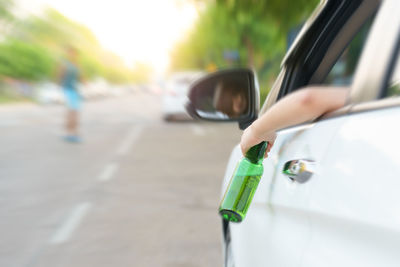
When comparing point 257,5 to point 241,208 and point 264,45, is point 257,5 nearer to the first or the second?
point 241,208

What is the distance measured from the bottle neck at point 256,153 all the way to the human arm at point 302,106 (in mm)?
126

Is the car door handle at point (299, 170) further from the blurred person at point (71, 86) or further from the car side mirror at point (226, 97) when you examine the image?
the blurred person at point (71, 86)

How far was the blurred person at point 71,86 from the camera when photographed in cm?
1148

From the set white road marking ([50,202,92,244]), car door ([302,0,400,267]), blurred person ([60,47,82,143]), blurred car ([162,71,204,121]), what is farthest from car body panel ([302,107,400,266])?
blurred car ([162,71,204,121])

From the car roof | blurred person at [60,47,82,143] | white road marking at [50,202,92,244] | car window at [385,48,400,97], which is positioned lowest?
white road marking at [50,202,92,244]

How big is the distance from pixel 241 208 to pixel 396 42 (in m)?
0.66

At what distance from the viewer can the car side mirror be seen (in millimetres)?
1782

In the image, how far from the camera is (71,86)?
1164 centimetres

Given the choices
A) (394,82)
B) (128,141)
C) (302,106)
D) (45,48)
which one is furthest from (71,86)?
(45,48)

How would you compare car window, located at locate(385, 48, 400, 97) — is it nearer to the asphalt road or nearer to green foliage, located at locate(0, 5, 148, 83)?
the asphalt road

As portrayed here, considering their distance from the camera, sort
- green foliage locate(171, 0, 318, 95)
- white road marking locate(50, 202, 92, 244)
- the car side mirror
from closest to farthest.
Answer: the car side mirror
white road marking locate(50, 202, 92, 244)
green foliage locate(171, 0, 318, 95)

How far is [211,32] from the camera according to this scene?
2973cm

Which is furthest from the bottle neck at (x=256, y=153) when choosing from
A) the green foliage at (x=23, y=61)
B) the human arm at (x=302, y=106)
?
the green foliage at (x=23, y=61)

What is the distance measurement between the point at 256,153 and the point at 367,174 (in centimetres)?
55
